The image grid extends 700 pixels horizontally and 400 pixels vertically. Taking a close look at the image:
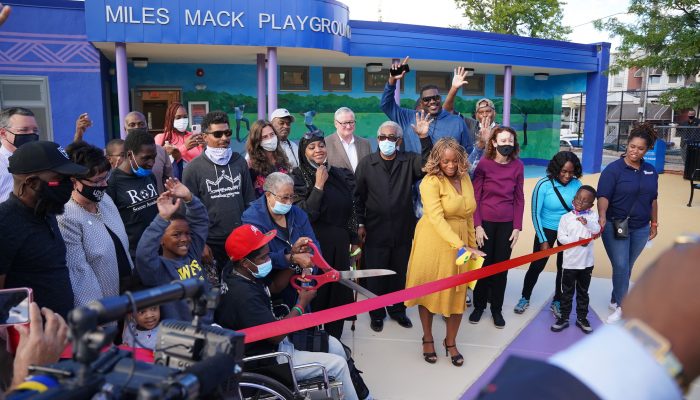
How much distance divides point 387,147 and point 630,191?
7.39 ft

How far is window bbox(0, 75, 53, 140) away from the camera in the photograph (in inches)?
391

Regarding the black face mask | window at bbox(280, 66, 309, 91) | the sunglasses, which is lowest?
the black face mask

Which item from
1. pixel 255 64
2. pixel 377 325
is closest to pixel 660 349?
pixel 377 325

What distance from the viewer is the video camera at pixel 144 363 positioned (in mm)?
867

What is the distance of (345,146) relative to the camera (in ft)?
17.2

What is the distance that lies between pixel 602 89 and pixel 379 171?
1443 centimetres

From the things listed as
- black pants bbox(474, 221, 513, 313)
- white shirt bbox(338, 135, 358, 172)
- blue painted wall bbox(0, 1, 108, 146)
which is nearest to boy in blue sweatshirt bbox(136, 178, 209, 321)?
white shirt bbox(338, 135, 358, 172)

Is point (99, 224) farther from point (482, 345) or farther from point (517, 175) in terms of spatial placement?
point (517, 175)

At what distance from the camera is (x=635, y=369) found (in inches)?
23.8

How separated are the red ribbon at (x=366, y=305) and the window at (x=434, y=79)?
11.6 meters

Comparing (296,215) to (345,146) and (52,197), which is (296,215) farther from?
(52,197)

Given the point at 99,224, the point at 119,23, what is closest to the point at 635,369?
the point at 99,224

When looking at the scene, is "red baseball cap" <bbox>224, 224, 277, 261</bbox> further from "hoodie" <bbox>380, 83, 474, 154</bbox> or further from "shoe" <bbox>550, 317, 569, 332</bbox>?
"shoe" <bbox>550, 317, 569, 332</bbox>

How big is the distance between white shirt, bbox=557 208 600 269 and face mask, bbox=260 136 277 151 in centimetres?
270
